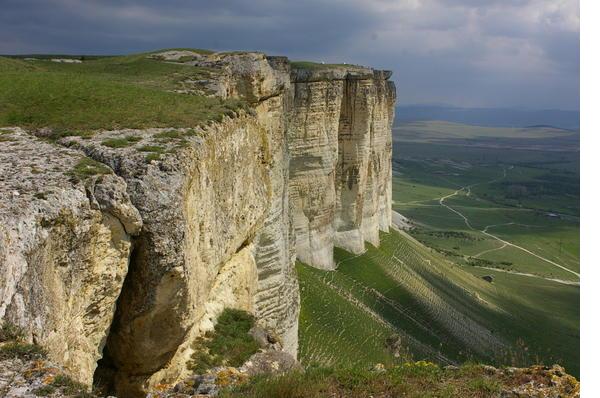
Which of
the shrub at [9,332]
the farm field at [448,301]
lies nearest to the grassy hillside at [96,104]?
the shrub at [9,332]

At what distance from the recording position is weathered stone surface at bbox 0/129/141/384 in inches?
298

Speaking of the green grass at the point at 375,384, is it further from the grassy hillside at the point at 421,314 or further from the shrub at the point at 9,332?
the grassy hillside at the point at 421,314

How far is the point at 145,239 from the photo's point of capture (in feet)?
32.9

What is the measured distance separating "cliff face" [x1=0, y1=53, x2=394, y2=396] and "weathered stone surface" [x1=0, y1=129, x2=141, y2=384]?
0.07ft

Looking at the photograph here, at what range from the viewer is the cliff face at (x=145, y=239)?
8.25 meters

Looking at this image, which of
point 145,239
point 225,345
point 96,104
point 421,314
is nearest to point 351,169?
point 421,314

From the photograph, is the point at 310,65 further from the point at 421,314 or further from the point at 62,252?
the point at 62,252

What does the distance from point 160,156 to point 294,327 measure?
14400 millimetres

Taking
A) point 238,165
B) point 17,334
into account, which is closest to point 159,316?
point 17,334

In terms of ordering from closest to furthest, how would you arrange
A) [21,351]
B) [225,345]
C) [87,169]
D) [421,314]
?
[21,351] → [87,169] → [225,345] → [421,314]

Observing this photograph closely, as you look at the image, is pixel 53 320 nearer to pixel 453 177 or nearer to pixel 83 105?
pixel 83 105

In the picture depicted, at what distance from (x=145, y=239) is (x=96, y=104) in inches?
259

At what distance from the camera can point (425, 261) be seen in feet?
163

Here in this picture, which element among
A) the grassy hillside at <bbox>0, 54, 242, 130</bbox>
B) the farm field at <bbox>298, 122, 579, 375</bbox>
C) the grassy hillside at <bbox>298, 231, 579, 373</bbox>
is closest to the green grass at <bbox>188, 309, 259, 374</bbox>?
the grassy hillside at <bbox>0, 54, 242, 130</bbox>
